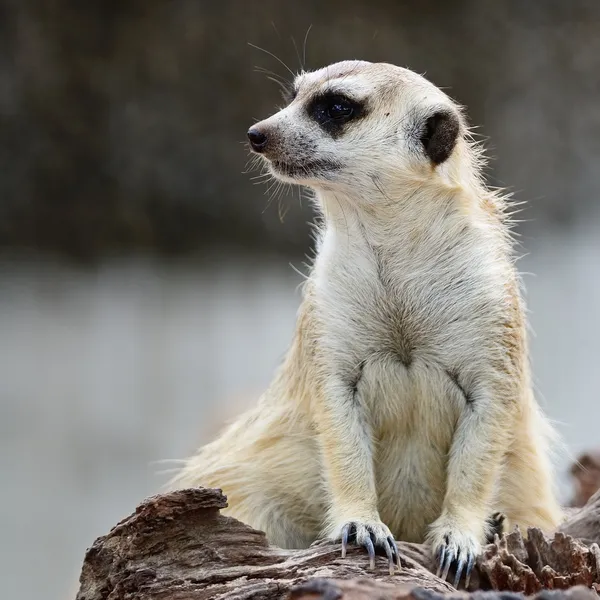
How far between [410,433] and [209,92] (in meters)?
3.14

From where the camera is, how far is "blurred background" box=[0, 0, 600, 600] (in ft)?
14.6

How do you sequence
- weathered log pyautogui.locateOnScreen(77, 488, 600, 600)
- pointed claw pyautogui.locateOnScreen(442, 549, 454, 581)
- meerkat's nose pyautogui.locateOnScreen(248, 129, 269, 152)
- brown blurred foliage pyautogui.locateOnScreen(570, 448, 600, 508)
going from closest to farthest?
weathered log pyautogui.locateOnScreen(77, 488, 600, 600), pointed claw pyautogui.locateOnScreen(442, 549, 454, 581), meerkat's nose pyautogui.locateOnScreen(248, 129, 269, 152), brown blurred foliage pyautogui.locateOnScreen(570, 448, 600, 508)

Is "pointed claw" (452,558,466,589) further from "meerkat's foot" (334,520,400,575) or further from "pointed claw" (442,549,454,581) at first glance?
"meerkat's foot" (334,520,400,575)

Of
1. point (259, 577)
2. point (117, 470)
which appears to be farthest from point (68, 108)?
point (259, 577)

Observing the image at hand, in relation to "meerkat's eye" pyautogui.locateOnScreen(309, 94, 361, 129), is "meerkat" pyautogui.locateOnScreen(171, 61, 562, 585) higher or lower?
lower

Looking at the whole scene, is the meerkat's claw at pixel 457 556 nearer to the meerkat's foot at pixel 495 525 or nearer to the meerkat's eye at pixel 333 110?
the meerkat's foot at pixel 495 525

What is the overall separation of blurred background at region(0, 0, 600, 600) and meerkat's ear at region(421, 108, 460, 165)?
2532 mm

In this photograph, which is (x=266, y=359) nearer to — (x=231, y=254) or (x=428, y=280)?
(x=231, y=254)

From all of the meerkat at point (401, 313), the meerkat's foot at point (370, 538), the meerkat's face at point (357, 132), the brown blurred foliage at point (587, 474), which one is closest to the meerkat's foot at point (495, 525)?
the meerkat at point (401, 313)

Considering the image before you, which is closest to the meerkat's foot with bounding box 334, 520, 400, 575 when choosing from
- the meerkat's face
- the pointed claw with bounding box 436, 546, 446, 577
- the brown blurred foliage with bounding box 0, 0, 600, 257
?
the pointed claw with bounding box 436, 546, 446, 577

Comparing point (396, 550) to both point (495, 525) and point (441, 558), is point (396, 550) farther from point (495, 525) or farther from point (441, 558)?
point (495, 525)

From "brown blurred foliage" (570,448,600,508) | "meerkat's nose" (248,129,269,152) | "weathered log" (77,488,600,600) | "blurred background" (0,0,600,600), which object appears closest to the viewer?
"weathered log" (77,488,600,600)

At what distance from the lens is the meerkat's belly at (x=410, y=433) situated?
1.86m

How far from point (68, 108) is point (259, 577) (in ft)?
12.0
